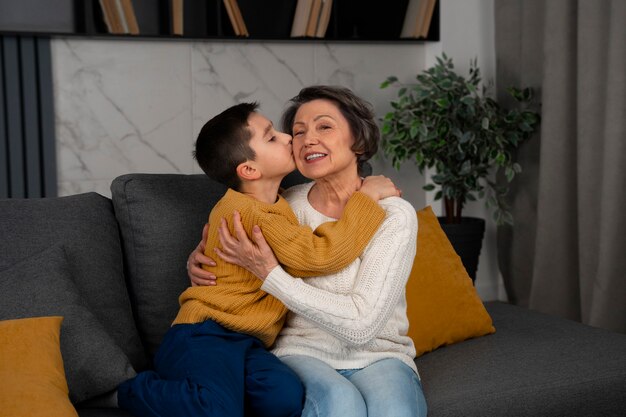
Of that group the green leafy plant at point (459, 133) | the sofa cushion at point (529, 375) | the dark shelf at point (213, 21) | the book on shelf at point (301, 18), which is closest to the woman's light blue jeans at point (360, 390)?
the sofa cushion at point (529, 375)

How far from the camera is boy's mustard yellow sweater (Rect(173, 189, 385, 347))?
1.86 metres

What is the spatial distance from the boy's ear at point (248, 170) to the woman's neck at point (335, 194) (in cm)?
19

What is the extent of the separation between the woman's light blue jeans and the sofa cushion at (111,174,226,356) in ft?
1.36

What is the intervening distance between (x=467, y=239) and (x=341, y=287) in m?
2.28

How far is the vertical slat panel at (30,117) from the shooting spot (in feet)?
12.9

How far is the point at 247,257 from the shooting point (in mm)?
1859

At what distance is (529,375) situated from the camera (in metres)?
2.06

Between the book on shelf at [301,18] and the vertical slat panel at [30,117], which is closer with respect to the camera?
the vertical slat panel at [30,117]

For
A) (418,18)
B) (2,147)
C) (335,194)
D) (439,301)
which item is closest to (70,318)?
(335,194)

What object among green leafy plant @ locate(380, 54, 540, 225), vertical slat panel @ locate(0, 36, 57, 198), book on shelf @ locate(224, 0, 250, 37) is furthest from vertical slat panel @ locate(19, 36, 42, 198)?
green leafy plant @ locate(380, 54, 540, 225)

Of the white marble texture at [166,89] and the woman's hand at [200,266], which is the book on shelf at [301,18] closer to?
the white marble texture at [166,89]

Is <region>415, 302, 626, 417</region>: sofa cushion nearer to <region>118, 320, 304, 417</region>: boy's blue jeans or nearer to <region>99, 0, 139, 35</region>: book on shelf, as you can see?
<region>118, 320, 304, 417</region>: boy's blue jeans

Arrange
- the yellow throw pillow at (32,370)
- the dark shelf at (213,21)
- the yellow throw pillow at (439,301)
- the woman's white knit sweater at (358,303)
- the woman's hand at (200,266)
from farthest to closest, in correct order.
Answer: the dark shelf at (213,21)
the yellow throw pillow at (439,301)
the woman's hand at (200,266)
the woman's white knit sweater at (358,303)
the yellow throw pillow at (32,370)

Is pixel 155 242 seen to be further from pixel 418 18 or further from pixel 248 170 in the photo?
pixel 418 18
